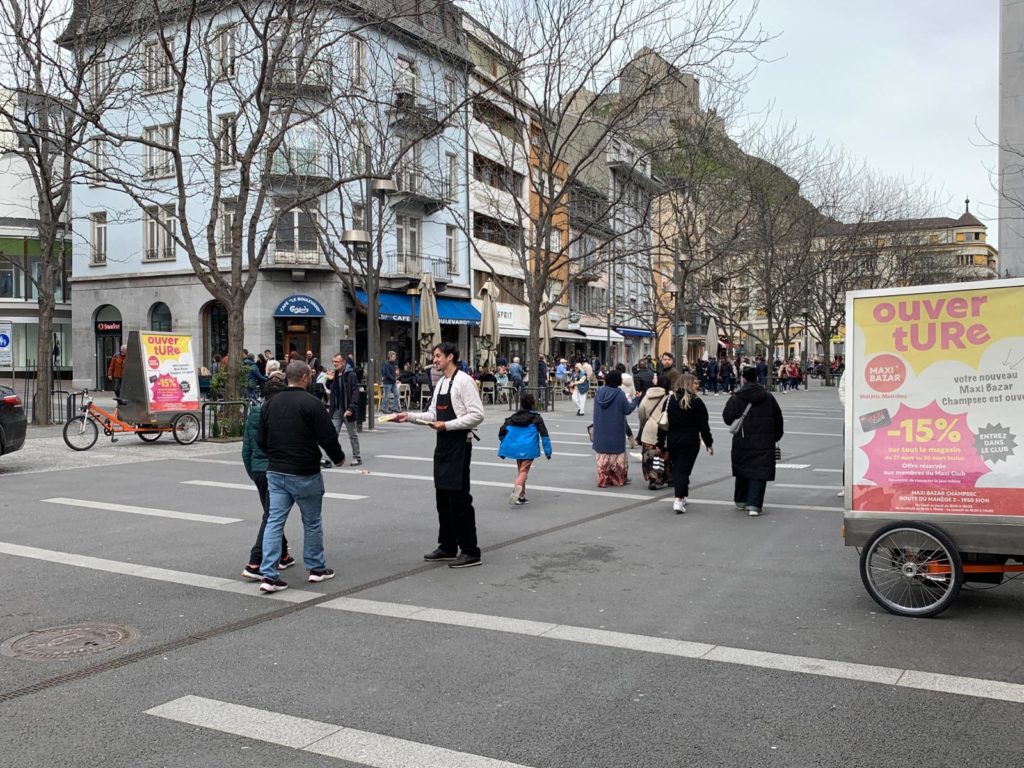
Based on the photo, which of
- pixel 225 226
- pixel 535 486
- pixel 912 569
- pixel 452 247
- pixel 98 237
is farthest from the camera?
pixel 452 247

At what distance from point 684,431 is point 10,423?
9.90m

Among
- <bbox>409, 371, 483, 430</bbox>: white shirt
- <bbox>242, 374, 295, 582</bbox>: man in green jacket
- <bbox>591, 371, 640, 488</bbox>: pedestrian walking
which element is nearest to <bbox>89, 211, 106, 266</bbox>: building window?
<bbox>591, 371, 640, 488</bbox>: pedestrian walking

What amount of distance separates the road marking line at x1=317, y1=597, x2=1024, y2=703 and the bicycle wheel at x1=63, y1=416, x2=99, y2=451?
1217 centimetres

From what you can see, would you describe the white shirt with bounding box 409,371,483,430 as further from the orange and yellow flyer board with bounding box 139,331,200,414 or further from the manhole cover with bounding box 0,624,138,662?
the orange and yellow flyer board with bounding box 139,331,200,414

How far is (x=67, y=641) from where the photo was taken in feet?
18.9

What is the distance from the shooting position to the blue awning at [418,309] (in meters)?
36.1

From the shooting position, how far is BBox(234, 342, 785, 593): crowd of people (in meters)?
7.17

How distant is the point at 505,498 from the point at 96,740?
799cm

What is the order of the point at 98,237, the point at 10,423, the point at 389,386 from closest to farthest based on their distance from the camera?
1. the point at 10,423
2. the point at 389,386
3. the point at 98,237

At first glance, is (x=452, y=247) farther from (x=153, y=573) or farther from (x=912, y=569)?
(x=912, y=569)

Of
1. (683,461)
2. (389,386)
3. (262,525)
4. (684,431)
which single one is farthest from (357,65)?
(262,525)

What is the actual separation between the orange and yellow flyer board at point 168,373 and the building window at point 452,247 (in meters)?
23.7

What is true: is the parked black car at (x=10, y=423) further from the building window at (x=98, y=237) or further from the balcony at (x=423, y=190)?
the building window at (x=98, y=237)

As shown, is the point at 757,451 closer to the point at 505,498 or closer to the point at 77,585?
the point at 505,498
